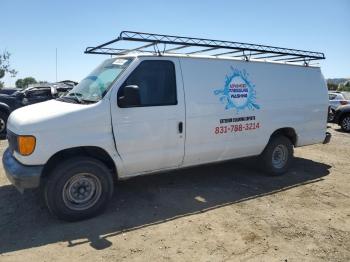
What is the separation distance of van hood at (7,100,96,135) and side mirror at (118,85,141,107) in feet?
1.29

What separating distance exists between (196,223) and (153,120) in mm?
1533

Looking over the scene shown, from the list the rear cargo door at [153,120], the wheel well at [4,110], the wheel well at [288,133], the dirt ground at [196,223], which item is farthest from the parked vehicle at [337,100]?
the wheel well at [4,110]

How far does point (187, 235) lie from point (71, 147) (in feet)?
5.97

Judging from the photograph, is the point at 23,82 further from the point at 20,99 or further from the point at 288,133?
the point at 288,133

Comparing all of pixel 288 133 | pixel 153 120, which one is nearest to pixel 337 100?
pixel 288 133

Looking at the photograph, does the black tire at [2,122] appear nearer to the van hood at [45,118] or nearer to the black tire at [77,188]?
the van hood at [45,118]

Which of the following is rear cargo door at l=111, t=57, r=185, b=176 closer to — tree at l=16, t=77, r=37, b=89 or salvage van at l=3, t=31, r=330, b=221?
salvage van at l=3, t=31, r=330, b=221

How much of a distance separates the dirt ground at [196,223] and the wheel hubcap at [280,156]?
329 mm

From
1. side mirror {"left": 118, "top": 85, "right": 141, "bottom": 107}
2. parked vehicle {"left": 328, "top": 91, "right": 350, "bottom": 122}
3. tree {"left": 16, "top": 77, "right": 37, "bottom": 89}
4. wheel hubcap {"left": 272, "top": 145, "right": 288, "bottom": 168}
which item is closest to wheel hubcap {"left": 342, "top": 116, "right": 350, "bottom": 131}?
parked vehicle {"left": 328, "top": 91, "right": 350, "bottom": 122}

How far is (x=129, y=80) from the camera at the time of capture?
4.99 m

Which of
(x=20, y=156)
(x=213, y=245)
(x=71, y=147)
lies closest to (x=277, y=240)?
(x=213, y=245)

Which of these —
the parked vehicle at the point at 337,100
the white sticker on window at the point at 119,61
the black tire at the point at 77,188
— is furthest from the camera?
the parked vehicle at the point at 337,100

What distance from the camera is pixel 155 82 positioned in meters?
5.22

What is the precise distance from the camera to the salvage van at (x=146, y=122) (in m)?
4.55
